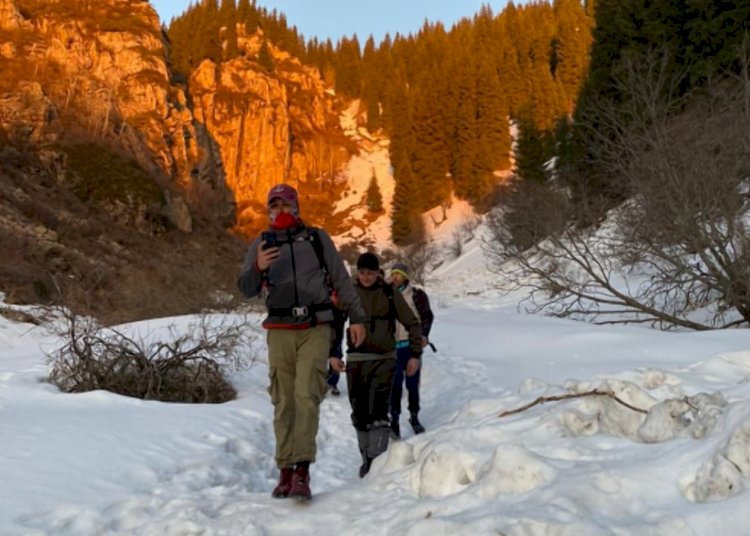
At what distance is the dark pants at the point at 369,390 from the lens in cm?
459

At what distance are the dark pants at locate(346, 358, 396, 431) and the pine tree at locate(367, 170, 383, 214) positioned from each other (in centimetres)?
5694

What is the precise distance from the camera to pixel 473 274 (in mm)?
32531

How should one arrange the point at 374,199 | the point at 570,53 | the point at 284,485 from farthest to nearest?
the point at 570,53 < the point at 374,199 < the point at 284,485

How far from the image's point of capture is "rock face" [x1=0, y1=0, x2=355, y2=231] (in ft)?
118

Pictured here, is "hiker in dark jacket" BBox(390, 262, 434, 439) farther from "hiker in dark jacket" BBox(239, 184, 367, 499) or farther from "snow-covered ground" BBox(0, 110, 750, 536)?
"hiker in dark jacket" BBox(239, 184, 367, 499)

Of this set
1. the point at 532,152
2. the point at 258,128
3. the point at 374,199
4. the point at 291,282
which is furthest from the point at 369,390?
the point at 258,128

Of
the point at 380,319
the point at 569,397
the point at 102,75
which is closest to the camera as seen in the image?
the point at 569,397

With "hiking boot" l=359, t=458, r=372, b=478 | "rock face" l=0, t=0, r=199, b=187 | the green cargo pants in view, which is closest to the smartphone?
Result: the green cargo pants

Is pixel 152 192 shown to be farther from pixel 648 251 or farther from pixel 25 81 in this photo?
pixel 648 251

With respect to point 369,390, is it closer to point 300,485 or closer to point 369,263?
point 369,263

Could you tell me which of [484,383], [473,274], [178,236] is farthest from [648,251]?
[178,236]

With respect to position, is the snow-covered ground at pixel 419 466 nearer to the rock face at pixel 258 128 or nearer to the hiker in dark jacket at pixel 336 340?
the hiker in dark jacket at pixel 336 340

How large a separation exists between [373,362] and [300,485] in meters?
1.29

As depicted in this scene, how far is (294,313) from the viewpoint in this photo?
3.77 meters
